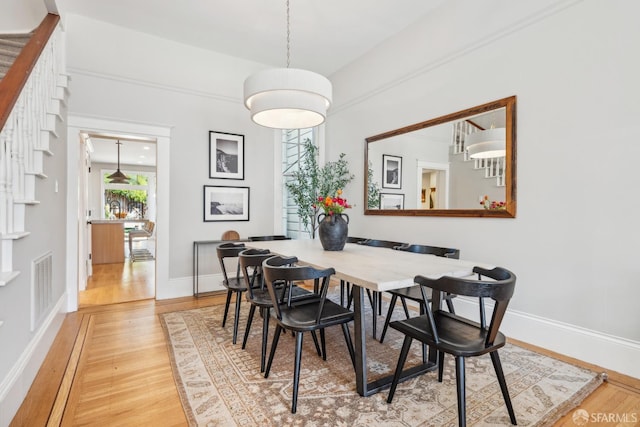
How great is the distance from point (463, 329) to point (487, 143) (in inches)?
76.7

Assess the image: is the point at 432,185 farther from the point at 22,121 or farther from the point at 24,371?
the point at 24,371

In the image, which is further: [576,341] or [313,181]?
[313,181]

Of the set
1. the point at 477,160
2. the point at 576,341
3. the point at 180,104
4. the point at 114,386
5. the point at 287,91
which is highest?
the point at 180,104

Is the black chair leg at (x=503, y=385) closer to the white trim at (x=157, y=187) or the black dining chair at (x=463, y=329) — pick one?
the black dining chair at (x=463, y=329)

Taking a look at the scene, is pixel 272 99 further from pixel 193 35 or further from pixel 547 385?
pixel 547 385

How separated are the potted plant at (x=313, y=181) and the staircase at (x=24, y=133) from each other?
9.37 ft

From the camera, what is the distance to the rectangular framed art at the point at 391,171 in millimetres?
3891

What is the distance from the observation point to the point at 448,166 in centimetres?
330

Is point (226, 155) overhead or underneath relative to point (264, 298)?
overhead

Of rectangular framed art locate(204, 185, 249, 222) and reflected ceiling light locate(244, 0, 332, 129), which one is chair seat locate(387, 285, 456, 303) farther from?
rectangular framed art locate(204, 185, 249, 222)

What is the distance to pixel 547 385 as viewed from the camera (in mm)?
1954

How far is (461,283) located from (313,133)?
14.0 feet

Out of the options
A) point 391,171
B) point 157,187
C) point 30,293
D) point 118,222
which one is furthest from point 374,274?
point 118,222

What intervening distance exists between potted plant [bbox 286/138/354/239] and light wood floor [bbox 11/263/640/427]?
246 centimetres
